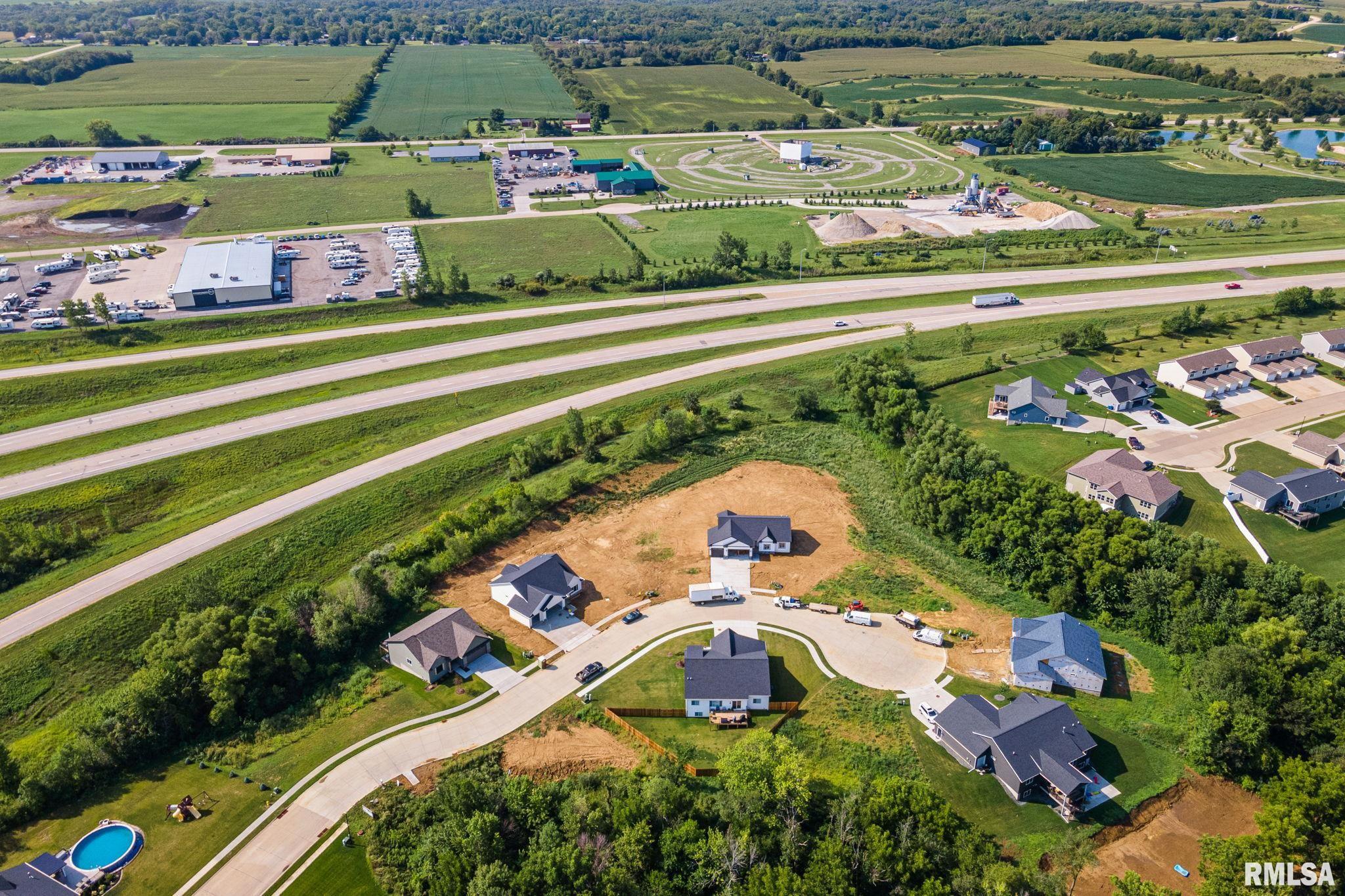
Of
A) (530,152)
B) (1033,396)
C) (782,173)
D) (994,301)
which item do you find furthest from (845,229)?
(530,152)

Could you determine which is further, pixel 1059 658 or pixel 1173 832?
pixel 1059 658

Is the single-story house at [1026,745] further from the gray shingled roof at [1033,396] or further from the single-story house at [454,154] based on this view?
the single-story house at [454,154]

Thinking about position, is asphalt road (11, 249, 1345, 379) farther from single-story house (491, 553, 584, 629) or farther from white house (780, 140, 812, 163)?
white house (780, 140, 812, 163)

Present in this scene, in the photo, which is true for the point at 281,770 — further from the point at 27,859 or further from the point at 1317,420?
the point at 1317,420

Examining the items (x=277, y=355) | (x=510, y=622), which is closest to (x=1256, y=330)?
(x=510, y=622)

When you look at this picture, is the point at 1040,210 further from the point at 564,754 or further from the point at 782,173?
the point at 564,754

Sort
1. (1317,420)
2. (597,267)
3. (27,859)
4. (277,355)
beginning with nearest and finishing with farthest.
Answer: (27,859) < (1317,420) < (277,355) < (597,267)

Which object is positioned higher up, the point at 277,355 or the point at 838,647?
the point at 277,355
